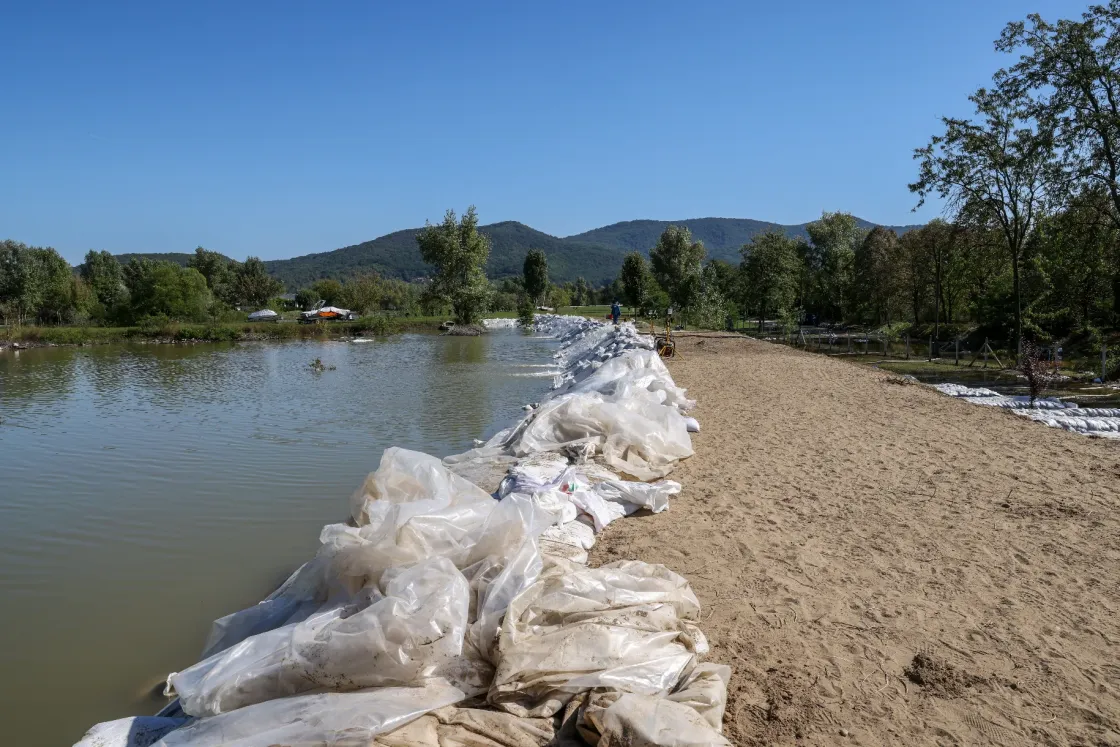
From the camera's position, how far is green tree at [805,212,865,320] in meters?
39.6

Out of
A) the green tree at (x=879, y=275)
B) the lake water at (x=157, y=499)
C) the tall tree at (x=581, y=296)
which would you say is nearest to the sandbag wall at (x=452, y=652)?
the lake water at (x=157, y=499)

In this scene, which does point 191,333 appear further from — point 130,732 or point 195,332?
point 130,732

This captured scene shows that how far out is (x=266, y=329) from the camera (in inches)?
1574

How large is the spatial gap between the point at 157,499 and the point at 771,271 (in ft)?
101

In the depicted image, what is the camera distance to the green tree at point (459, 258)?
1718 inches

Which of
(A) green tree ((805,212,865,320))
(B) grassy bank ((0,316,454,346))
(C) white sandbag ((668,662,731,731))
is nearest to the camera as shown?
(C) white sandbag ((668,662,731,731))

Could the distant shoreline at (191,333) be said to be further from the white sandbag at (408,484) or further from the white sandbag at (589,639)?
the white sandbag at (589,639)

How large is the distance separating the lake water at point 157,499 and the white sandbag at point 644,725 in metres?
2.66

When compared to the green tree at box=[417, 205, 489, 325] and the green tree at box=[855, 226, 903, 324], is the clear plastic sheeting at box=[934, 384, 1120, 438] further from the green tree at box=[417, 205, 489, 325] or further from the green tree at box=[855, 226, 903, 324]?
the green tree at box=[417, 205, 489, 325]

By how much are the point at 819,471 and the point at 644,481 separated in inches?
70.5

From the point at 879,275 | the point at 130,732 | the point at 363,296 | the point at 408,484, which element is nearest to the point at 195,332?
the point at 363,296

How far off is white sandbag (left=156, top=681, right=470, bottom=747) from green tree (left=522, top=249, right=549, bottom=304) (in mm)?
67164

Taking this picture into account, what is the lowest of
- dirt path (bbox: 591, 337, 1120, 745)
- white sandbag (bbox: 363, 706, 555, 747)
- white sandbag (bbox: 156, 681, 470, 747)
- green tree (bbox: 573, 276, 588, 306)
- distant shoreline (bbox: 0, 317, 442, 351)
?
dirt path (bbox: 591, 337, 1120, 745)

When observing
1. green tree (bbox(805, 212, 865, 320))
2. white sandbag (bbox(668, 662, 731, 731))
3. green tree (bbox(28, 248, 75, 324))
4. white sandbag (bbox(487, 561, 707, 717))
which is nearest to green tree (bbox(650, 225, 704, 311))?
green tree (bbox(805, 212, 865, 320))
